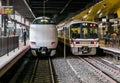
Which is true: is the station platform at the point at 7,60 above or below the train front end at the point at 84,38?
below

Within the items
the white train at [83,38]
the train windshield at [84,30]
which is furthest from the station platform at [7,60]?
the train windshield at [84,30]

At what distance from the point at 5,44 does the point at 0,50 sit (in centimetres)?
156

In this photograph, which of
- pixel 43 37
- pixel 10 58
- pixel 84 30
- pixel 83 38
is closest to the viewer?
pixel 10 58

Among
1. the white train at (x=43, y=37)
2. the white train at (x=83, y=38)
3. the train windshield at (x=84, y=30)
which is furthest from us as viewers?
the train windshield at (x=84, y=30)

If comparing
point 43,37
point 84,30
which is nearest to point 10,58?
point 43,37

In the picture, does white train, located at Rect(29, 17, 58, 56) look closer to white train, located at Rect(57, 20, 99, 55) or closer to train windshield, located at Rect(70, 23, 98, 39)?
white train, located at Rect(57, 20, 99, 55)

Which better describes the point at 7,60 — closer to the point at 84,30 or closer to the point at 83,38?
the point at 83,38

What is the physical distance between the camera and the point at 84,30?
1003 inches

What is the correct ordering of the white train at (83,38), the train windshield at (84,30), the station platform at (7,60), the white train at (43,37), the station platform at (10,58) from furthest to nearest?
the train windshield at (84,30) → the white train at (83,38) → the white train at (43,37) → the station platform at (10,58) → the station platform at (7,60)

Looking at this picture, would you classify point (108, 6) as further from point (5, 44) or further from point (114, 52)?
point (5, 44)

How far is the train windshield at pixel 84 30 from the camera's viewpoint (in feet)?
82.7

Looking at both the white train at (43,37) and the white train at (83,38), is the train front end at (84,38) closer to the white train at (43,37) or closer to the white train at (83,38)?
the white train at (83,38)

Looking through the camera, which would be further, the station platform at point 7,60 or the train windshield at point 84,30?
the train windshield at point 84,30

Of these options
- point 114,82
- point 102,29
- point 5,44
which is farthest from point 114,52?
point 102,29
